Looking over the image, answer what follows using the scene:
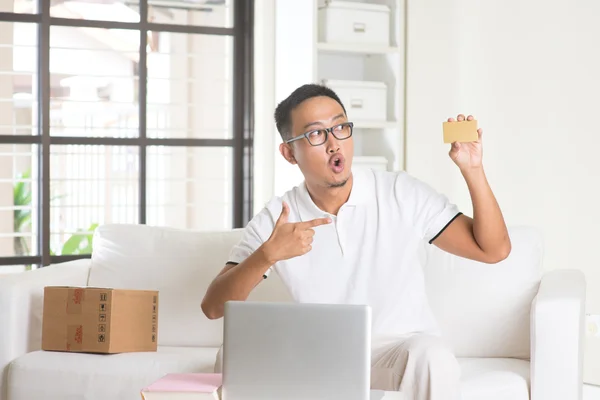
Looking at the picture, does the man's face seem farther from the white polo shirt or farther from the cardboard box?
the cardboard box

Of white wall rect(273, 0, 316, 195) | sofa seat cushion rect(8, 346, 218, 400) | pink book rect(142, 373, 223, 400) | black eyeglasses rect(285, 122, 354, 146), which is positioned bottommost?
sofa seat cushion rect(8, 346, 218, 400)

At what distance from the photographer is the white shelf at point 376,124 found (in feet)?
13.4

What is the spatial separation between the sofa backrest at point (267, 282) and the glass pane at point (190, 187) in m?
1.43

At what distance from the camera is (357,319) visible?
160 cm

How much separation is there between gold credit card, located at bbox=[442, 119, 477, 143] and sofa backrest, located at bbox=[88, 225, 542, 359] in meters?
0.75

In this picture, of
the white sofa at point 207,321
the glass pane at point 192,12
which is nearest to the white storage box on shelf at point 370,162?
the white sofa at point 207,321

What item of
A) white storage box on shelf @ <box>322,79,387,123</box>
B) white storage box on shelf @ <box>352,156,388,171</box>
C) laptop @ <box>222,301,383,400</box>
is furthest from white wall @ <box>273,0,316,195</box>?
laptop @ <box>222,301,383,400</box>

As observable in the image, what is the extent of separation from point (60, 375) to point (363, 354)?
1434mm

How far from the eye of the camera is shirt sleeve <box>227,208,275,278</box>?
241cm

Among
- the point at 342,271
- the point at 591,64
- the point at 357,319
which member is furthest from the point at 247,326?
the point at 591,64

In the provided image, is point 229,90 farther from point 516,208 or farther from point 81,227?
point 516,208

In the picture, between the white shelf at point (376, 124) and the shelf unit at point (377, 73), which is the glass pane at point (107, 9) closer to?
the shelf unit at point (377, 73)

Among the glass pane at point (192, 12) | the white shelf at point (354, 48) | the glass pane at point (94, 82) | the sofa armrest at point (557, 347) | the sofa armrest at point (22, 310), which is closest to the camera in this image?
the sofa armrest at point (557, 347)

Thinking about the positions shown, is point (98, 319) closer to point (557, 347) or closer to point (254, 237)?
point (254, 237)
